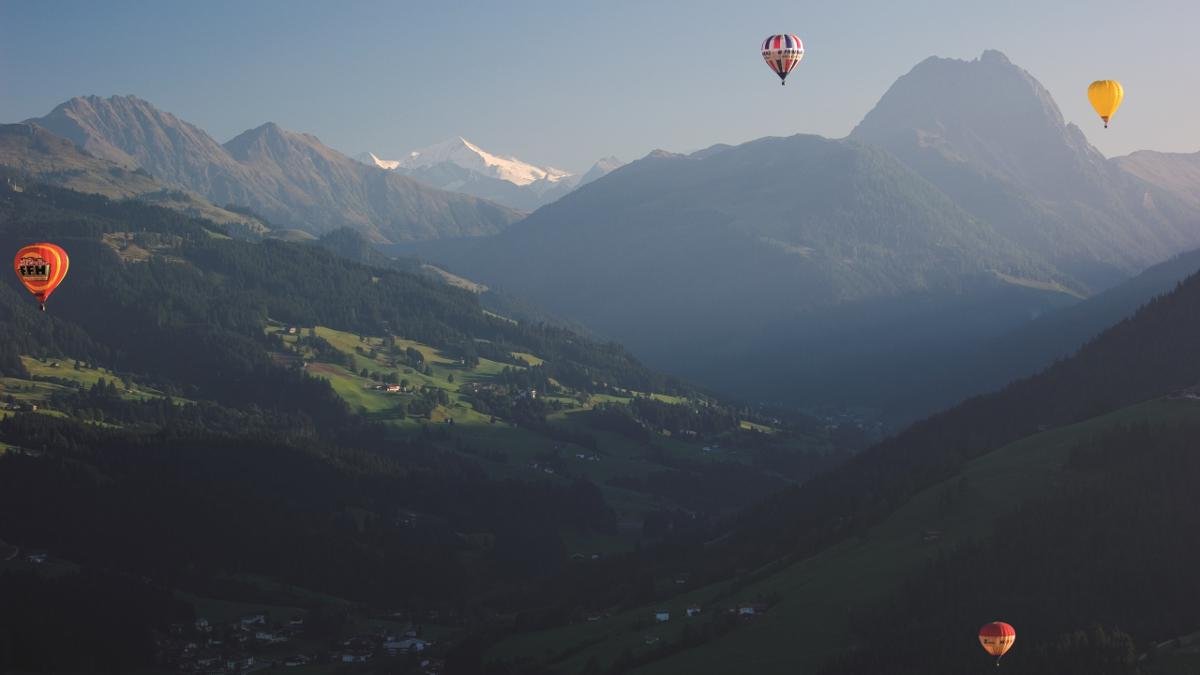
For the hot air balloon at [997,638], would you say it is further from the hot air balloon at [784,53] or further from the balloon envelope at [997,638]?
the hot air balloon at [784,53]

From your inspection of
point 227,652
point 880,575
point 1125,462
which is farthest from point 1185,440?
point 227,652

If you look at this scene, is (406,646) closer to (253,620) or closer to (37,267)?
(253,620)

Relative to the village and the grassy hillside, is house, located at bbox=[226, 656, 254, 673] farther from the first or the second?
the grassy hillside

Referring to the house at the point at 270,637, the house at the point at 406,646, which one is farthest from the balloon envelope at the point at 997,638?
the house at the point at 270,637

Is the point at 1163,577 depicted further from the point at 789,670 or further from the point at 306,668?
the point at 306,668

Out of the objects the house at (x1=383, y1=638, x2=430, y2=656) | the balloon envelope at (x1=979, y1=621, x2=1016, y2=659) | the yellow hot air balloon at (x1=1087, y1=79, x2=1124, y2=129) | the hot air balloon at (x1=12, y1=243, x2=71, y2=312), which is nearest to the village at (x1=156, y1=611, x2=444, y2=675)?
the house at (x1=383, y1=638, x2=430, y2=656)

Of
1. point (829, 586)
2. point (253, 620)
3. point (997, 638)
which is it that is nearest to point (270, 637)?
point (253, 620)
